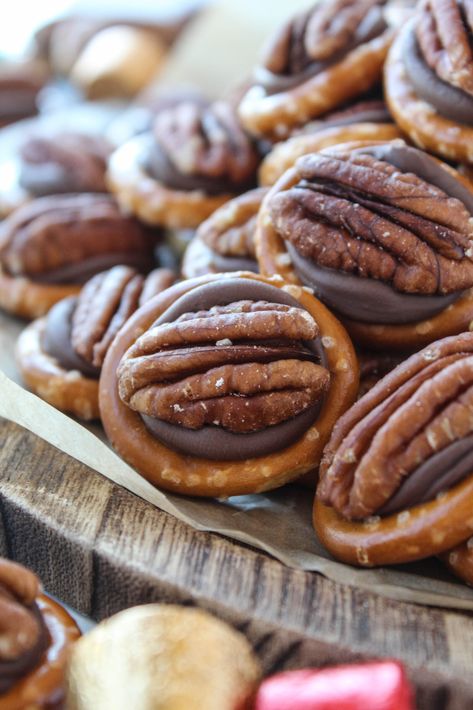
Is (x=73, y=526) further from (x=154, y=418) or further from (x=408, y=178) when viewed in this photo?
(x=408, y=178)

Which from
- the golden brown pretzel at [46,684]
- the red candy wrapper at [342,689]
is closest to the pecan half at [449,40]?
the red candy wrapper at [342,689]

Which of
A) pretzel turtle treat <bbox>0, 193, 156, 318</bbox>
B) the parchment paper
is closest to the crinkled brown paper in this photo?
the parchment paper

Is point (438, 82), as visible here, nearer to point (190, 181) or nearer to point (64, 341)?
point (190, 181)

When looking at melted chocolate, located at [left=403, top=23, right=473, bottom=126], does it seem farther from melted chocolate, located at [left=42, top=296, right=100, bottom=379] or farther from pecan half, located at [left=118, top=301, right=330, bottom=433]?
melted chocolate, located at [left=42, top=296, right=100, bottom=379]

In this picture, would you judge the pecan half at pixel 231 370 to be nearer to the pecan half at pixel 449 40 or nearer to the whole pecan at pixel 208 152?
the pecan half at pixel 449 40

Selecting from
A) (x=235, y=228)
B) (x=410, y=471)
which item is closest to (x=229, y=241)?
(x=235, y=228)

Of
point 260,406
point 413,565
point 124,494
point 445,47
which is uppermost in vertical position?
point 445,47

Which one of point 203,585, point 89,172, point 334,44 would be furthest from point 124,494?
point 89,172
